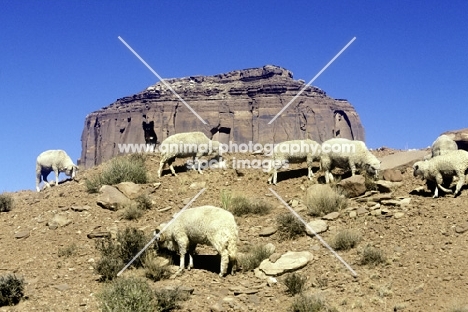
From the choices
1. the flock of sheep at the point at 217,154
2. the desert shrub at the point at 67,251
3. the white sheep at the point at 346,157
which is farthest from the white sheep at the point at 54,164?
the white sheep at the point at 346,157

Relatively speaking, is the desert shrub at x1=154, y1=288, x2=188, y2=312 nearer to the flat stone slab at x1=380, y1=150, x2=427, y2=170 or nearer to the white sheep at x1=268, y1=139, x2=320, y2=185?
the white sheep at x1=268, y1=139, x2=320, y2=185

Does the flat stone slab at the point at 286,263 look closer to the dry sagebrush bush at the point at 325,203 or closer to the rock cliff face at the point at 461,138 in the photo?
the dry sagebrush bush at the point at 325,203

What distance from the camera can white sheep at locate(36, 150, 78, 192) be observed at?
22344 mm

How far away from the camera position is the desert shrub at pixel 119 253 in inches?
425

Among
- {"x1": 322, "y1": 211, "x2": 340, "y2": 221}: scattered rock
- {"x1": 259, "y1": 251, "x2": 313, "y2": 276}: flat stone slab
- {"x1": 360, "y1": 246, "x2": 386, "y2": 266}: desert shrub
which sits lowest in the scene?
{"x1": 259, "y1": 251, "x2": 313, "y2": 276}: flat stone slab

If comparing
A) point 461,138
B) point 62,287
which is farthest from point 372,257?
point 461,138

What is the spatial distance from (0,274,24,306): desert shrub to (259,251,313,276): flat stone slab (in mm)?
5312

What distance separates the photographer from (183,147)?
18.0m

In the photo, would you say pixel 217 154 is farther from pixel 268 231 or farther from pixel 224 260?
pixel 224 260

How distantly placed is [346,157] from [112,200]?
26.0ft

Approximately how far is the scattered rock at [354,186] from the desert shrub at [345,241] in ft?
10.0

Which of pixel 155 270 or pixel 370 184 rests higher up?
pixel 370 184

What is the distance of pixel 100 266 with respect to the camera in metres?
11.0

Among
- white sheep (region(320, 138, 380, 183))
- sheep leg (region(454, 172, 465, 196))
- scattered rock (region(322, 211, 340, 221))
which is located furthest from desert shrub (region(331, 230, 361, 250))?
white sheep (region(320, 138, 380, 183))
